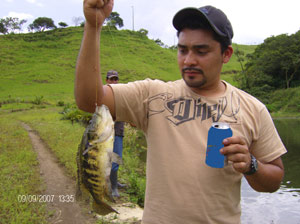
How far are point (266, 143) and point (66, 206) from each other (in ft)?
13.4

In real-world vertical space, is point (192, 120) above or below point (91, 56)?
below

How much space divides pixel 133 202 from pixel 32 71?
4319cm

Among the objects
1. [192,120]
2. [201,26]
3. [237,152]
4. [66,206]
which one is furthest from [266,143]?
[66,206]

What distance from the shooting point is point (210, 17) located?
1.76m

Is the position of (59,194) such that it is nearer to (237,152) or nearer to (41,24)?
(237,152)

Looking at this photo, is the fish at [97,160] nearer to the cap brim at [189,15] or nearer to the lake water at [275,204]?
the cap brim at [189,15]

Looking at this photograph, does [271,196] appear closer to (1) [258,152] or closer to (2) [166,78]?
(1) [258,152]

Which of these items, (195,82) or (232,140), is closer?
(232,140)

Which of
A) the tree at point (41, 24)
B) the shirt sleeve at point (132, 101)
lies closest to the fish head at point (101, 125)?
the shirt sleeve at point (132, 101)

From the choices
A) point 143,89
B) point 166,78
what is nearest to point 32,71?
point 166,78

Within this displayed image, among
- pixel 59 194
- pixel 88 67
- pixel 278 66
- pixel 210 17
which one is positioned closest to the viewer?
pixel 88 67

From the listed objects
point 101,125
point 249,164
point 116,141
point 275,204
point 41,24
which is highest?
point 41,24

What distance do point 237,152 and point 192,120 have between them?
37 centimetres
